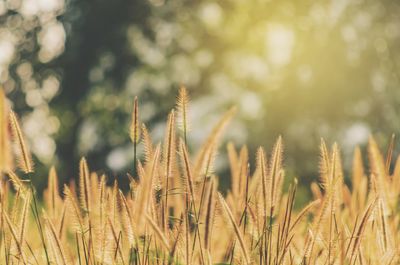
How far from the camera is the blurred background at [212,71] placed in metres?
10.5

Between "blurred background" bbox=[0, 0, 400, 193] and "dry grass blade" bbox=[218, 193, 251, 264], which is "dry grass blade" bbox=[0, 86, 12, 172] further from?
"blurred background" bbox=[0, 0, 400, 193]

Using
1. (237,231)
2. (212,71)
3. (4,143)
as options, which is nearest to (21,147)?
(4,143)

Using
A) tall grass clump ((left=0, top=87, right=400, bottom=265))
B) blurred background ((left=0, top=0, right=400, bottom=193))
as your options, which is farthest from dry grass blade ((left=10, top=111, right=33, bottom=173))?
blurred background ((left=0, top=0, right=400, bottom=193))

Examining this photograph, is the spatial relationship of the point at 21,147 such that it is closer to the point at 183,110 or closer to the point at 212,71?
the point at 183,110

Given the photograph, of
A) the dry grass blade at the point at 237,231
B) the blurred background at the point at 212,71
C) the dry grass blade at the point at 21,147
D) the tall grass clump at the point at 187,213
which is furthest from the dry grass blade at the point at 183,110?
the blurred background at the point at 212,71

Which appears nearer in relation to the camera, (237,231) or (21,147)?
(237,231)

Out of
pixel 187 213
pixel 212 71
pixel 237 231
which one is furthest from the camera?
pixel 212 71

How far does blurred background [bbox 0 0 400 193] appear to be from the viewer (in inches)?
412

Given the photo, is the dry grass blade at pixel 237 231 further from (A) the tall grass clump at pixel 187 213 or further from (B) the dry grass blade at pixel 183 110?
(B) the dry grass blade at pixel 183 110

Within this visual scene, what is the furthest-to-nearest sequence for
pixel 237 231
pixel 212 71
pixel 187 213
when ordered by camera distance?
pixel 212 71 < pixel 187 213 < pixel 237 231

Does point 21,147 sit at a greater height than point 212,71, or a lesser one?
lesser

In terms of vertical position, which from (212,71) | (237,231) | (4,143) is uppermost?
(212,71)

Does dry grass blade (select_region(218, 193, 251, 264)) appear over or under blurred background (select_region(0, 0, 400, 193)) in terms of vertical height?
under

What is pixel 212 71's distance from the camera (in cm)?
1272
